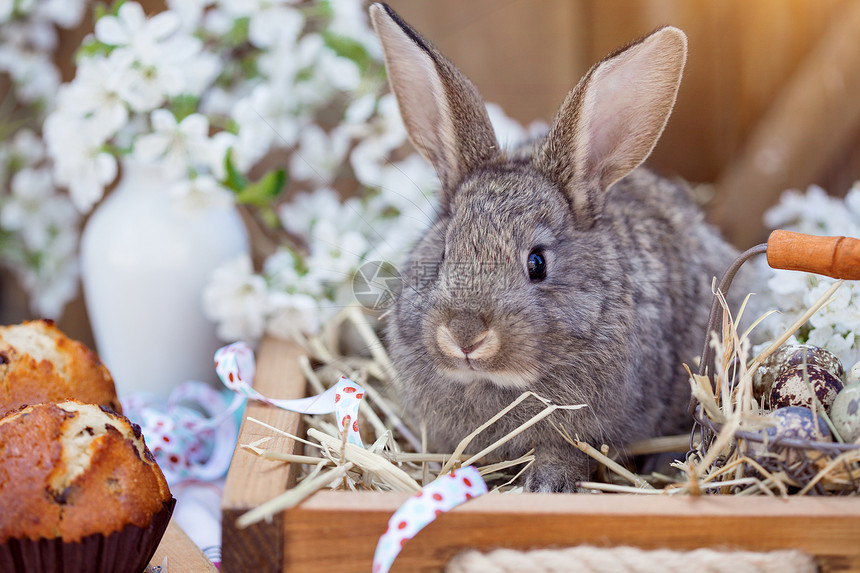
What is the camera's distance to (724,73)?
10.3 feet

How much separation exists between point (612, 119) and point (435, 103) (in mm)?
407

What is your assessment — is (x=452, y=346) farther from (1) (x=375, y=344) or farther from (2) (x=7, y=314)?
(2) (x=7, y=314)

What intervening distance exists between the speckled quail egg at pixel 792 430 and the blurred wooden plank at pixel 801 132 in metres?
1.77

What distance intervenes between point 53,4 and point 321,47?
91 cm

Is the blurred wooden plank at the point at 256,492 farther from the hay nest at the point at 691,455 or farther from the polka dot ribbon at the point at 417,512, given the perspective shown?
the polka dot ribbon at the point at 417,512

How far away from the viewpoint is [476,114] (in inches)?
72.7

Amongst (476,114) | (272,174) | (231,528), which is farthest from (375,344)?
(231,528)

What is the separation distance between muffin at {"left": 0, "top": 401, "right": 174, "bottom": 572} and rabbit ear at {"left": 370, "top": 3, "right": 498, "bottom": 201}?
36.6 inches

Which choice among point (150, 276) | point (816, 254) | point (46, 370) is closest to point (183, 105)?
point (150, 276)

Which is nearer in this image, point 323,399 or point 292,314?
point 323,399

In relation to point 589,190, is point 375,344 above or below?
below

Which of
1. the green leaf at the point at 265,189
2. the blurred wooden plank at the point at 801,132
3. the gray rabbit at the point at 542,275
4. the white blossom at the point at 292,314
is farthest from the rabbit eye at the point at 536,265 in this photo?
the blurred wooden plank at the point at 801,132

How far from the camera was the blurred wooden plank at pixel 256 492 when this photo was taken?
132cm

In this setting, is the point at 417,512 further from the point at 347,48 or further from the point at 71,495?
the point at 347,48
